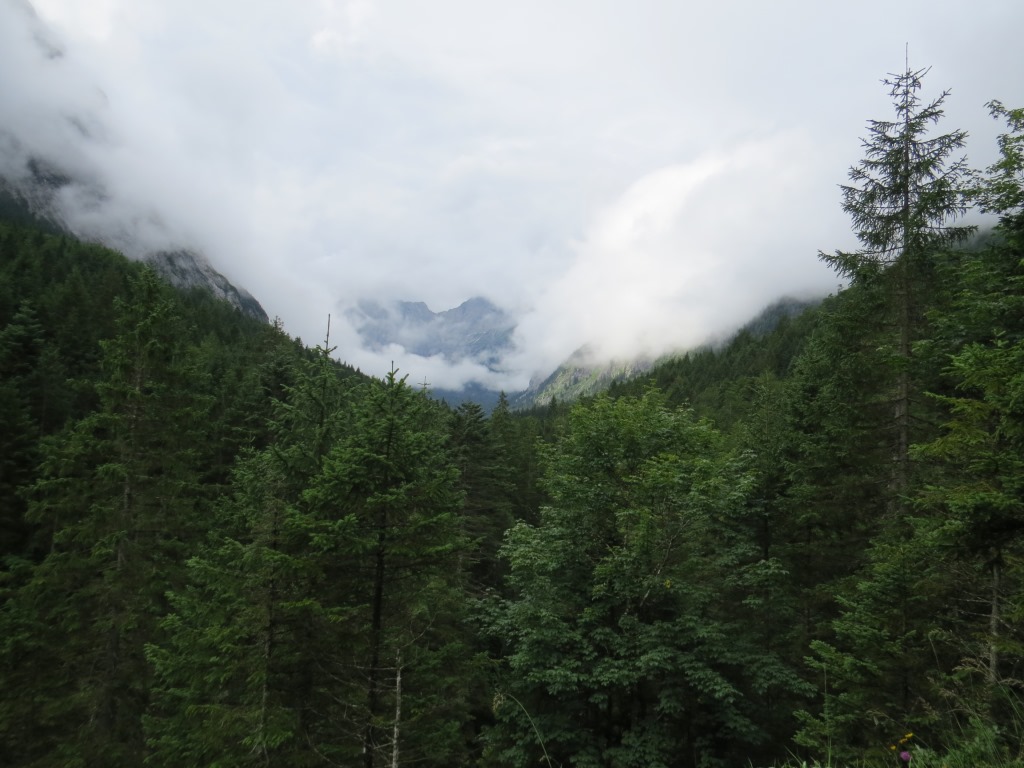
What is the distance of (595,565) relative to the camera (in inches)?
580

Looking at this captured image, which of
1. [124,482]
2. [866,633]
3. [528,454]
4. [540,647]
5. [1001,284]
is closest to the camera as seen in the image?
[1001,284]

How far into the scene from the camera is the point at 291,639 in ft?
33.8

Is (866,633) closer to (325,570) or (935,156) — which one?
(325,570)

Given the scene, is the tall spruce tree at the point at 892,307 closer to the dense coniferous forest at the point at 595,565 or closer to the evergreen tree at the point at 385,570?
the dense coniferous forest at the point at 595,565

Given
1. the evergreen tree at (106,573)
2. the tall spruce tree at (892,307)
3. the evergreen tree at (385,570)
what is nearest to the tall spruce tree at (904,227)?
the tall spruce tree at (892,307)

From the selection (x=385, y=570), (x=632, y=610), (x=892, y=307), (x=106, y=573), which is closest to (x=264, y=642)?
(x=385, y=570)

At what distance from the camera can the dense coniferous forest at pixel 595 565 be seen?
8734 mm

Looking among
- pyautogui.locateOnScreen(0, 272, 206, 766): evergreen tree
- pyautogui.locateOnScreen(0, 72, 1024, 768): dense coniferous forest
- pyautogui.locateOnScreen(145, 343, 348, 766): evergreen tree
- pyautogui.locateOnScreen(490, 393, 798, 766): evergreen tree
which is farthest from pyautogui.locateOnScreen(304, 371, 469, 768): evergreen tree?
pyautogui.locateOnScreen(0, 272, 206, 766): evergreen tree

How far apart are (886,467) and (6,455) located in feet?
112

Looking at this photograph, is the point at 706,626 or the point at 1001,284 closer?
the point at 1001,284

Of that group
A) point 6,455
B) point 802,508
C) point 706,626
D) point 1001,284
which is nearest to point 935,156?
point 1001,284

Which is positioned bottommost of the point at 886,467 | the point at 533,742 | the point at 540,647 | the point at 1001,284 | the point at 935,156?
the point at 533,742

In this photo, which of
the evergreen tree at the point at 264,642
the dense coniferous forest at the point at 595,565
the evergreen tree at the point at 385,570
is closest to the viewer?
the dense coniferous forest at the point at 595,565

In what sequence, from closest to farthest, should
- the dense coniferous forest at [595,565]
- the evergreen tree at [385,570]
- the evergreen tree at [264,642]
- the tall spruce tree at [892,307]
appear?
the dense coniferous forest at [595,565]
the evergreen tree at [264,642]
the evergreen tree at [385,570]
the tall spruce tree at [892,307]
